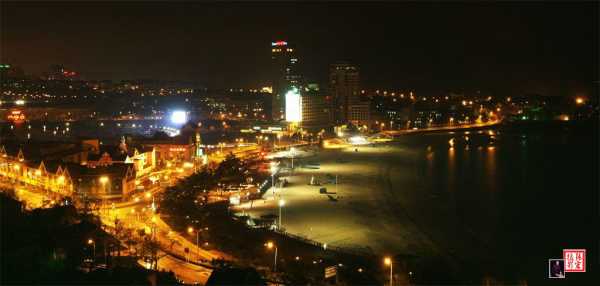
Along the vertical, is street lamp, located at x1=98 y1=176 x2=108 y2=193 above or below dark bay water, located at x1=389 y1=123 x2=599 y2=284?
above

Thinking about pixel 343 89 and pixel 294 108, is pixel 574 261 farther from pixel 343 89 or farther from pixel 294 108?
pixel 343 89

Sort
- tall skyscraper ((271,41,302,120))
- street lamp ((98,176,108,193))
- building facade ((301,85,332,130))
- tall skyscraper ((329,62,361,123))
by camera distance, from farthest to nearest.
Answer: tall skyscraper ((271,41,302,120))
tall skyscraper ((329,62,361,123))
building facade ((301,85,332,130))
street lamp ((98,176,108,193))

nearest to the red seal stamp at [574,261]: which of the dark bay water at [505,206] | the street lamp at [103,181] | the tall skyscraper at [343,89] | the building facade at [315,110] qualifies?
the dark bay water at [505,206]

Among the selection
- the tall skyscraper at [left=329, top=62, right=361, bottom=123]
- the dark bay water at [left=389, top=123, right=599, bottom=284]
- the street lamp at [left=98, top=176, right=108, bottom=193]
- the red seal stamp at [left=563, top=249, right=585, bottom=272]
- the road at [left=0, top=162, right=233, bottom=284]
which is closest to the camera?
the road at [left=0, top=162, right=233, bottom=284]

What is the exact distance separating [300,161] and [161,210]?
6.25 metres

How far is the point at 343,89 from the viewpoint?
85.4 feet

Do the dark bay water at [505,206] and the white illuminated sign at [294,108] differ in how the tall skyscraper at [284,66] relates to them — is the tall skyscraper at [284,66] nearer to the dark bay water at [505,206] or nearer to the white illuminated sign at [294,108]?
the white illuminated sign at [294,108]

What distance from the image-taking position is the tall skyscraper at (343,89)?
2531cm

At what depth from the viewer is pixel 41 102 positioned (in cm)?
2158

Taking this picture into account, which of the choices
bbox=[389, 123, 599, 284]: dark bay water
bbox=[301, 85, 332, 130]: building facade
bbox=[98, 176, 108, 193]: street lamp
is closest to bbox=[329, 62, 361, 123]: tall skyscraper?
bbox=[301, 85, 332, 130]: building facade

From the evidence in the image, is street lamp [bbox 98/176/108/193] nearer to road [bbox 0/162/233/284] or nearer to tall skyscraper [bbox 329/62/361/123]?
road [bbox 0/162/233/284]

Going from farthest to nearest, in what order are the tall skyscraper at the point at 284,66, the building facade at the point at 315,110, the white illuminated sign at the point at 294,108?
the tall skyscraper at the point at 284,66 → the building facade at the point at 315,110 → the white illuminated sign at the point at 294,108

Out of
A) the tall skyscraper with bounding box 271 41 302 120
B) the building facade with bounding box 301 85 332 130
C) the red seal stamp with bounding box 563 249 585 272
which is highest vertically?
the tall skyscraper with bounding box 271 41 302 120

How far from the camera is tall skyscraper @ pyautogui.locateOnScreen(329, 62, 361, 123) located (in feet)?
83.0
